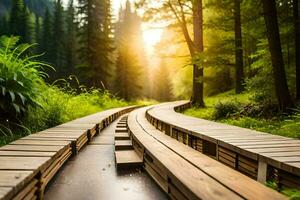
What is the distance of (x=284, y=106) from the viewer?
31.8 ft

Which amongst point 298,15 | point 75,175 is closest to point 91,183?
point 75,175

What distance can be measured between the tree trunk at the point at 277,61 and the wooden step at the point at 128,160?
5388 mm

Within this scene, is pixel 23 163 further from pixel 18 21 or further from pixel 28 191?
pixel 18 21

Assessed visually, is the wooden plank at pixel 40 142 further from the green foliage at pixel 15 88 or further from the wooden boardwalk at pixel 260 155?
the wooden boardwalk at pixel 260 155

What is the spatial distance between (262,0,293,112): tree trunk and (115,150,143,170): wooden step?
539 centimetres

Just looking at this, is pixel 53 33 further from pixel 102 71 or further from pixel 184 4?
pixel 184 4

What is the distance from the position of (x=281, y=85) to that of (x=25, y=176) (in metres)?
8.12

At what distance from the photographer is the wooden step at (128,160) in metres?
5.34

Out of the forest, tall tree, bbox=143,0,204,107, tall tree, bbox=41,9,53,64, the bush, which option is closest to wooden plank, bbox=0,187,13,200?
the forest

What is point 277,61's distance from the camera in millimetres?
9742

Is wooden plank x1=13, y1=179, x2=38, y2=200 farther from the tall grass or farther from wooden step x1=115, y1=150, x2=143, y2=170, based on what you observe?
the tall grass

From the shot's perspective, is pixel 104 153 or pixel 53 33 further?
pixel 53 33

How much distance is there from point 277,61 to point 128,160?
238 inches

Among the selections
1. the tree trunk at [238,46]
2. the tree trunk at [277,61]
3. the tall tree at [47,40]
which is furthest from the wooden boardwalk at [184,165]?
the tall tree at [47,40]
